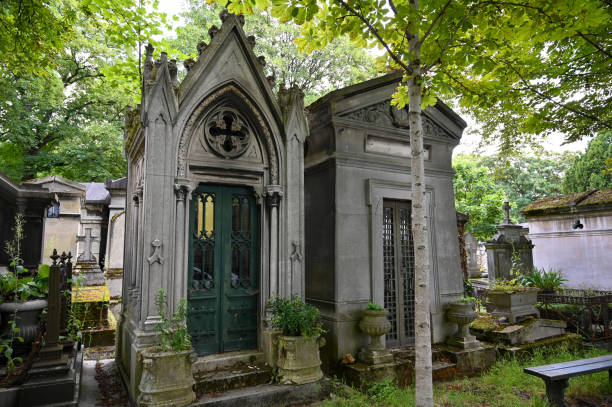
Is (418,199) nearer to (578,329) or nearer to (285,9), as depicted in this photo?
(285,9)

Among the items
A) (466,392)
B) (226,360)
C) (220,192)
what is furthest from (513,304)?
(220,192)

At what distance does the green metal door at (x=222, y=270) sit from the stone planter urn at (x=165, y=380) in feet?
3.27

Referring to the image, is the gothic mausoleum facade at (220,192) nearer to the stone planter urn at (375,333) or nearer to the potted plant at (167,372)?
the potted plant at (167,372)

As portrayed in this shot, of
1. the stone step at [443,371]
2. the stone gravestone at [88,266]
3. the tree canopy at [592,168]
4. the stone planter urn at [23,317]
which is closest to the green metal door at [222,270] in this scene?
the stone planter urn at [23,317]

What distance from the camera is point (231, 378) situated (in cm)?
490

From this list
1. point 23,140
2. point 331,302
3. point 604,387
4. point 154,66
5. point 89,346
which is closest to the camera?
point 154,66

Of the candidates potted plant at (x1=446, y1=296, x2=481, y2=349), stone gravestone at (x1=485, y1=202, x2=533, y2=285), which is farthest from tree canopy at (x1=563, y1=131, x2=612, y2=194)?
potted plant at (x1=446, y1=296, x2=481, y2=349)

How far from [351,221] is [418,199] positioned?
278 centimetres

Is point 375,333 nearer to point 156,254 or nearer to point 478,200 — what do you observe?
point 156,254

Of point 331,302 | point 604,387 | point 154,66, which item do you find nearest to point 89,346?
point 331,302

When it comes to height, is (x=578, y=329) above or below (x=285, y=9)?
below

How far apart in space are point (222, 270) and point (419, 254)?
3.10m

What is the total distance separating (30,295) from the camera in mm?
5340

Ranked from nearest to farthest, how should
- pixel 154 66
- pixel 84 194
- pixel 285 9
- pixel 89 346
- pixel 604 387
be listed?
pixel 285 9 → pixel 154 66 → pixel 604 387 → pixel 89 346 → pixel 84 194
